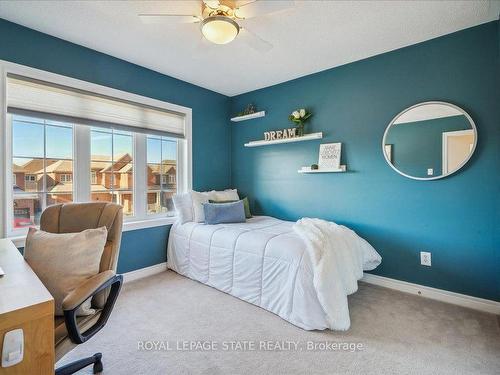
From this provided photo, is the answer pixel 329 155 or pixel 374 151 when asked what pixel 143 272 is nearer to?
pixel 329 155

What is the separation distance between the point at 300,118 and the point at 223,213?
5.05 ft

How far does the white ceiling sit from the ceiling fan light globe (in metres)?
0.33

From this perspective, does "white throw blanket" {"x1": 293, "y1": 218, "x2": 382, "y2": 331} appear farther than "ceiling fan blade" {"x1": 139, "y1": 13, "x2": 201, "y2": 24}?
Yes

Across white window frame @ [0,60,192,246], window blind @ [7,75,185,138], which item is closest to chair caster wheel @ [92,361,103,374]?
white window frame @ [0,60,192,246]

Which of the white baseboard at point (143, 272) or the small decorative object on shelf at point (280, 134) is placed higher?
the small decorative object on shelf at point (280, 134)

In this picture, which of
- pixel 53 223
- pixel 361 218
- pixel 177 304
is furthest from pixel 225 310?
pixel 361 218

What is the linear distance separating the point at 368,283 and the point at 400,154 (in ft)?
4.70

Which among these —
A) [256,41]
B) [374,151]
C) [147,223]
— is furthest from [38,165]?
[374,151]

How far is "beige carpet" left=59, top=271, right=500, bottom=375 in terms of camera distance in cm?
157

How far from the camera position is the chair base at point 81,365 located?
54.9 inches

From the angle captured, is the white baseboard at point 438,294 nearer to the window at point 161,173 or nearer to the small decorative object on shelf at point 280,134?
the small decorative object on shelf at point 280,134

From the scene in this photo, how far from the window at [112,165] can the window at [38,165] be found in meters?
0.23

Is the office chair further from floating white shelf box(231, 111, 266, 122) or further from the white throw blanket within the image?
floating white shelf box(231, 111, 266, 122)

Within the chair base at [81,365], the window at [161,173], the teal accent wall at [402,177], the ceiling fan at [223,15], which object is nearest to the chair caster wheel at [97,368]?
the chair base at [81,365]
